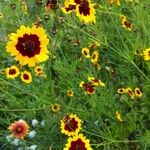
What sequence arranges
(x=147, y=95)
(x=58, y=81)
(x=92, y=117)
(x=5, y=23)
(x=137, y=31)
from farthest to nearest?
(x=5, y=23)
(x=137, y=31)
(x=58, y=81)
(x=147, y=95)
(x=92, y=117)

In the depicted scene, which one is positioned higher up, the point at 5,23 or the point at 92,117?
the point at 5,23

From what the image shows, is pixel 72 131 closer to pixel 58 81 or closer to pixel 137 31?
pixel 58 81

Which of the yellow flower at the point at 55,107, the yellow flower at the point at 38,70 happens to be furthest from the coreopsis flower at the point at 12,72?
the yellow flower at the point at 55,107

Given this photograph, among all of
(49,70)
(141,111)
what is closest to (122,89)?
(141,111)

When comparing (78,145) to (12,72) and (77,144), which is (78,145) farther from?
(12,72)

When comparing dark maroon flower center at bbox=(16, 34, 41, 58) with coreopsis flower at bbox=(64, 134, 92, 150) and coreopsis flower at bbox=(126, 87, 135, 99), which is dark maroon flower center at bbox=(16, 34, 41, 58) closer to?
coreopsis flower at bbox=(64, 134, 92, 150)

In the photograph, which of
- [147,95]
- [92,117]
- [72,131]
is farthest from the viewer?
[147,95]
